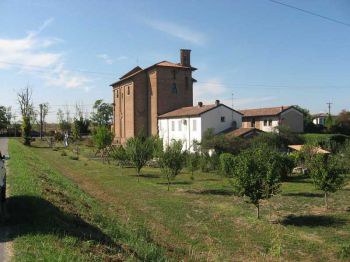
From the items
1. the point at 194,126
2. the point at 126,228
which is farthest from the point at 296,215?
the point at 194,126

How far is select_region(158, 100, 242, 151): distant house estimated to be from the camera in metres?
44.7

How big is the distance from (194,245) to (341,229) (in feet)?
18.0

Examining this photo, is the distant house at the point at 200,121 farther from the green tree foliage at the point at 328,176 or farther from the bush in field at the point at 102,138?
the green tree foliage at the point at 328,176

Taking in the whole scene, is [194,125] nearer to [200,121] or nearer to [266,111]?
[200,121]

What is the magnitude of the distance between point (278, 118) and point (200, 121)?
48.8 ft

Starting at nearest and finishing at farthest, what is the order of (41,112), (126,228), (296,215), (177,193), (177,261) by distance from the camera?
(177,261)
(126,228)
(296,215)
(177,193)
(41,112)

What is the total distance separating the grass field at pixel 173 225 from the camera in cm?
916

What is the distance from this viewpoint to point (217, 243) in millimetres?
13195

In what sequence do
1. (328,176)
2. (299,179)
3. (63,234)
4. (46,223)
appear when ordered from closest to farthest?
1. (63,234)
2. (46,223)
3. (328,176)
4. (299,179)

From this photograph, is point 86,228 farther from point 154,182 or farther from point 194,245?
point 154,182

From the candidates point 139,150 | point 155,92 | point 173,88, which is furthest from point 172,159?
point 173,88

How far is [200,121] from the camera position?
4447 cm

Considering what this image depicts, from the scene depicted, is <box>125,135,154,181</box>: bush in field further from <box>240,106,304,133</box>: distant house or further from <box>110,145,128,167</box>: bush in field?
<box>240,106,304,133</box>: distant house

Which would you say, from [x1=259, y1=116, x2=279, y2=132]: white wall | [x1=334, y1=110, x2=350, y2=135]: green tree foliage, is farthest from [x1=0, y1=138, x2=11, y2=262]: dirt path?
[x1=334, y1=110, x2=350, y2=135]: green tree foliage
